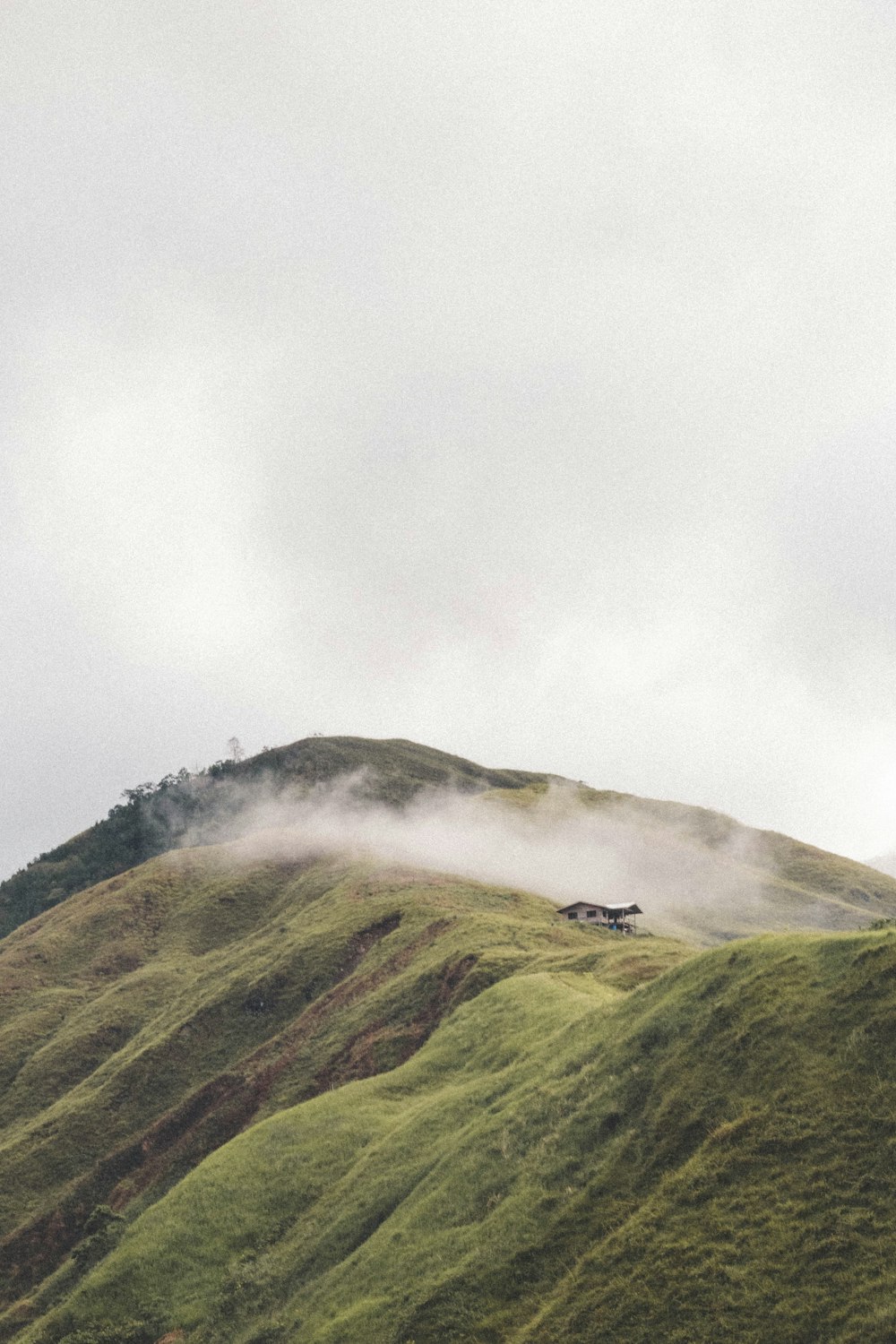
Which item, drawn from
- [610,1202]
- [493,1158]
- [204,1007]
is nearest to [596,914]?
[204,1007]

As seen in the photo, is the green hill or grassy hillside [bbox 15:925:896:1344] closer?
grassy hillside [bbox 15:925:896:1344]

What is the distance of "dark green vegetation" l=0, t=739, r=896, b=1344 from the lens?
83.3ft

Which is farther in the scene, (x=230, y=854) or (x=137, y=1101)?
(x=230, y=854)

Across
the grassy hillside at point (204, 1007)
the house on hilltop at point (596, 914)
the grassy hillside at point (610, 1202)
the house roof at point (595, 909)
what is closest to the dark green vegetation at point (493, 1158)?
the grassy hillside at point (610, 1202)

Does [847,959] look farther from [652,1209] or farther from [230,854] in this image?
[230,854]

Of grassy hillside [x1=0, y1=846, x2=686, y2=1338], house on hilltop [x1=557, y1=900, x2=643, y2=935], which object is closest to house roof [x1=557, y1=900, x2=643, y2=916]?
house on hilltop [x1=557, y1=900, x2=643, y2=935]

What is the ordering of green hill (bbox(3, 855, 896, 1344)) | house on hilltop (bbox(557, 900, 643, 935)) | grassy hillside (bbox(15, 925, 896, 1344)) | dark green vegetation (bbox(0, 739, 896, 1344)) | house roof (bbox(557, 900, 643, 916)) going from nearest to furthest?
grassy hillside (bbox(15, 925, 896, 1344)), green hill (bbox(3, 855, 896, 1344)), dark green vegetation (bbox(0, 739, 896, 1344)), house on hilltop (bbox(557, 900, 643, 935)), house roof (bbox(557, 900, 643, 916))

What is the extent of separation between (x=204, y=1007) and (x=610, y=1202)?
91.1 m

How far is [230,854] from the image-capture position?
184 meters

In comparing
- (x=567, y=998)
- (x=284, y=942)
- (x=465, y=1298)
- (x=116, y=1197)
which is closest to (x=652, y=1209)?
(x=465, y=1298)

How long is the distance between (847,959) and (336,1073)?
55528 mm

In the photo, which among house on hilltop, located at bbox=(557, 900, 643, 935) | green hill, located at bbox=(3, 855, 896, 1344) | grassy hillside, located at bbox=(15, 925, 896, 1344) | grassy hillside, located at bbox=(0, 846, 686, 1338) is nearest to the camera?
grassy hillside, located at bbox=(15, 925, 896, 1344)

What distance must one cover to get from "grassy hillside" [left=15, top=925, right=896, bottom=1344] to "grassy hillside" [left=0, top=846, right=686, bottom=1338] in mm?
19033

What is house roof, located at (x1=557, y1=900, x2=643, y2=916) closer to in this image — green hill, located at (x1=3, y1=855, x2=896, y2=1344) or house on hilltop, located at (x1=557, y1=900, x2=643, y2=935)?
house on hilltop, located at (x1=557, y1=900, x2=643, y2=935)
